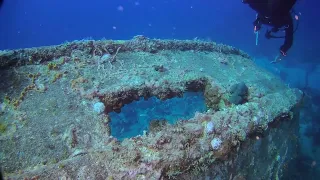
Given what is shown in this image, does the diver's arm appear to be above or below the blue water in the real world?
below

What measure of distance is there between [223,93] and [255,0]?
12.7ft

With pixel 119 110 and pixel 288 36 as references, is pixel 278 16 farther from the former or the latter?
pixel 119 110

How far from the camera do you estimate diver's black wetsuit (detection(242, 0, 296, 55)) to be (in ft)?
21.5

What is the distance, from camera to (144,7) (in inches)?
4363

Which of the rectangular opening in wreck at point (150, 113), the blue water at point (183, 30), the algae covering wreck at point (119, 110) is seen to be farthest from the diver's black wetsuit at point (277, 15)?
the blue water at point (183, 30)

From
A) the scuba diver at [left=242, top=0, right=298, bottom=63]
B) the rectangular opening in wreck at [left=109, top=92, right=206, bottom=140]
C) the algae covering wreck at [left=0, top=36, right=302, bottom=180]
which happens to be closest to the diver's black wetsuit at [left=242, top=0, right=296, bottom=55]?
the scuba diver at [left=242, top=0, right=298, bottom=63]

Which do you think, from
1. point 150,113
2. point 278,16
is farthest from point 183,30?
point 278,16

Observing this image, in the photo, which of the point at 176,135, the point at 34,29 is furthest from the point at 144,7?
the point at 176,135

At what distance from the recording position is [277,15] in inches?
267

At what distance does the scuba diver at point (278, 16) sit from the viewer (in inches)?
Answer: 259

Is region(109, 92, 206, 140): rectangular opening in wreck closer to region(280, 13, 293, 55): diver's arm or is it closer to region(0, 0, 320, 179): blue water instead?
region(0, 0, 320, 179): blue water

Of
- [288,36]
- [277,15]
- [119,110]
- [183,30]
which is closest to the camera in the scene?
[119,110]

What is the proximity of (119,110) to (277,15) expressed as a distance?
17.4ft

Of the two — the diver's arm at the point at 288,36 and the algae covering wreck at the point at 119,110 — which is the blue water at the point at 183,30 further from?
the diver's arm at the point at 288,36
